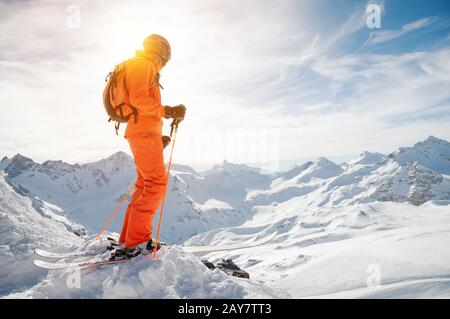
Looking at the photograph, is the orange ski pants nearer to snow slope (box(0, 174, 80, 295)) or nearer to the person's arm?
the person's arm

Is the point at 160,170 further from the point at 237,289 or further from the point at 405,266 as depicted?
the point at 405,266

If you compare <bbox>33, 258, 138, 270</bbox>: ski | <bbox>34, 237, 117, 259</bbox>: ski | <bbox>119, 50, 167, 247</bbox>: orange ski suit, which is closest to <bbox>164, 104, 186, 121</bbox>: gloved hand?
<bbox>119, 50, 167, 247</bbox>: orange ski suit

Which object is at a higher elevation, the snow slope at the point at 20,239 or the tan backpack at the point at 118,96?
the tan backpack at the point at 118,96

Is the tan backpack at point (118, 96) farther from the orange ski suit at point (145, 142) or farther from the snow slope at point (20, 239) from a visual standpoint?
the snow slope at point (20, 239)

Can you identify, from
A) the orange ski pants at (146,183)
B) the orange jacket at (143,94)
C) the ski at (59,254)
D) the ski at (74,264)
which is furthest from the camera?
the ski at (59,254)

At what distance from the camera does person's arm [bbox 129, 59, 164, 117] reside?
5773 millimetres

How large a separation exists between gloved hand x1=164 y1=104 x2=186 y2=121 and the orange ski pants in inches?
15.9

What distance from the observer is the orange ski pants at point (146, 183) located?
6.08 m

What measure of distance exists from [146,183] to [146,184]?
0.06ft

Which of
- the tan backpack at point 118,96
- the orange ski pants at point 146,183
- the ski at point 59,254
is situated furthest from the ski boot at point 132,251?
the tan backpack at point 118,96

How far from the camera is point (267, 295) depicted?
4.95 metres

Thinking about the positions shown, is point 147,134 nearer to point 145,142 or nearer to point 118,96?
point 145,142

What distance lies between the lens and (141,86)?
579 centimetres
